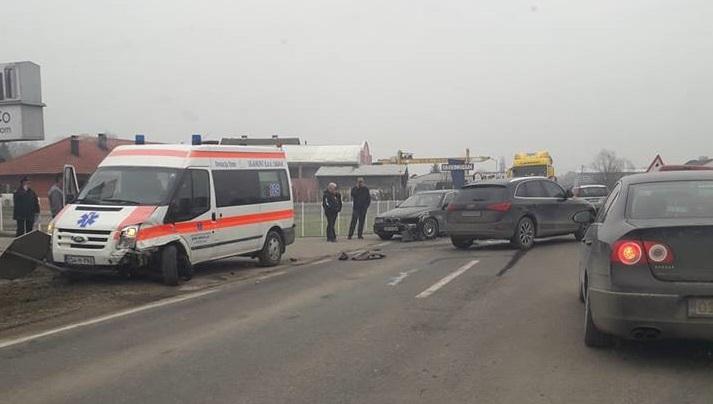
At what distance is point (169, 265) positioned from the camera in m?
10.6

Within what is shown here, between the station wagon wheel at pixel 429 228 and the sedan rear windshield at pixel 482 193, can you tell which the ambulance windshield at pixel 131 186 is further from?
the station wagon wheel at pixel 429 228

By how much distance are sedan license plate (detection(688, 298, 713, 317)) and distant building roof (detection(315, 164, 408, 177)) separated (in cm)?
6554

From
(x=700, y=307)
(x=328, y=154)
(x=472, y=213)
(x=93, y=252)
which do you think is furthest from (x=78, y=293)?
(x=328, y=154)

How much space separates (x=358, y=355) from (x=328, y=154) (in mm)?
78377

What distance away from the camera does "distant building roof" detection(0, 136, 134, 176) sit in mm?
47719

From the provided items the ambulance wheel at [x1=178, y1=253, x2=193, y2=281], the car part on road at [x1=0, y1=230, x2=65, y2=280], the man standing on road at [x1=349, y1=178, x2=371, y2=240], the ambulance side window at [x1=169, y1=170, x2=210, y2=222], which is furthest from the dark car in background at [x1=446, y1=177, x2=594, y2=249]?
the car part on road at [x1=0, y1=230, x2=65, y2=280]

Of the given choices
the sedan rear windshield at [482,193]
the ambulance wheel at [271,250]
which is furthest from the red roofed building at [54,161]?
the sedan rear windshield at [482,193]

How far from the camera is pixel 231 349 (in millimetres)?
6398

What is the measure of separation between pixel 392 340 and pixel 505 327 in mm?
1302

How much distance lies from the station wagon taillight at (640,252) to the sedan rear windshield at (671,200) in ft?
1.61

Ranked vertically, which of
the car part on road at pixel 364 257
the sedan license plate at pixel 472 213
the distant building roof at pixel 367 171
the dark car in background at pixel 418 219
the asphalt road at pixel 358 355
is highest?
the distant building roof at pixel 367 171

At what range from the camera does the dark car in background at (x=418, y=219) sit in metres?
19.7

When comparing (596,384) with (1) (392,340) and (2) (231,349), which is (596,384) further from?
(2) (231,349)

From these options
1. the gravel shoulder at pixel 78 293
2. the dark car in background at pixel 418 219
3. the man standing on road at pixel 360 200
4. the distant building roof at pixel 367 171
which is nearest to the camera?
the gravel shoulder at pixel 78 293
